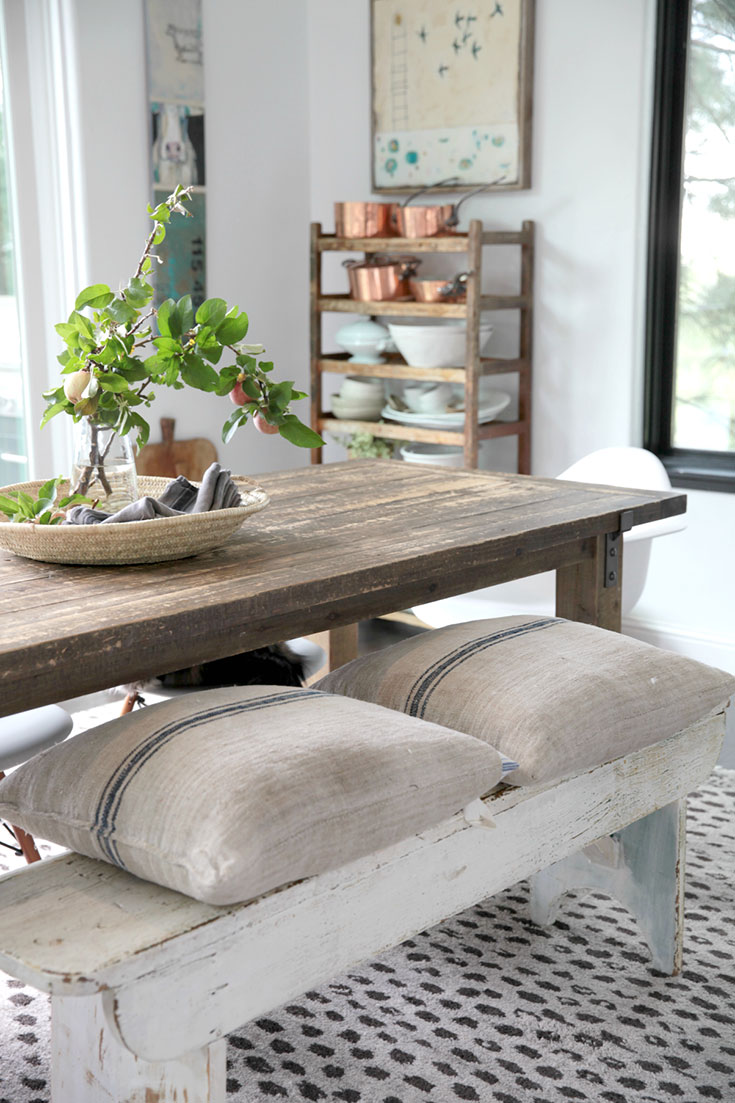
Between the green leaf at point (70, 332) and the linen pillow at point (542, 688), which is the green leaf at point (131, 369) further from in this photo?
the linen pillow at point (542, 688)

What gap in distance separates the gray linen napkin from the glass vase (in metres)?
0.03

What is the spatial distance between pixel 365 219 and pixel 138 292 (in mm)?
2426

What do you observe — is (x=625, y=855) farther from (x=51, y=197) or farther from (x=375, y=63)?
(x=375, y=63)

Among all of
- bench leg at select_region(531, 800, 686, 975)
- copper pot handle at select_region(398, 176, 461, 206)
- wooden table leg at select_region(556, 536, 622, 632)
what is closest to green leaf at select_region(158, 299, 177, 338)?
wooden table leg at select_region(556, 536, 622, 632)

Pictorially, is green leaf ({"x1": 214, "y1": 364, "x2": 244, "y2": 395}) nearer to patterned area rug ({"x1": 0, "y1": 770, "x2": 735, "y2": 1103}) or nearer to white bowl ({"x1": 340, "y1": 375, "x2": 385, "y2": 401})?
patterned area rug ({"x1": 0, "y1": 770, "x2": 735, "y2": 1103})

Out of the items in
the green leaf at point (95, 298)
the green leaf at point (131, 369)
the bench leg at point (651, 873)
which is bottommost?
the bench leg at point (651, 873)

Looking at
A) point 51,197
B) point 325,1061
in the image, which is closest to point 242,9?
point 51,197

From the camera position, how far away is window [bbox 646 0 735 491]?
3559mm

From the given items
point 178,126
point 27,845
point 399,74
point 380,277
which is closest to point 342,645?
point 27,845

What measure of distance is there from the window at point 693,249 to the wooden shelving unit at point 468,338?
1.36ft

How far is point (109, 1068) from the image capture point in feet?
3.82

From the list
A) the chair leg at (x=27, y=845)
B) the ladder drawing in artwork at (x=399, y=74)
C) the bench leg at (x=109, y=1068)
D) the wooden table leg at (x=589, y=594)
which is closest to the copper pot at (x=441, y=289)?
the ladder drawing in artwork at (x=399, y=74)

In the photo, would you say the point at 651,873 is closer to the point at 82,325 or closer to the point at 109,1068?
the point at 109,1068

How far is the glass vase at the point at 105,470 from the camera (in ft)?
5.72
